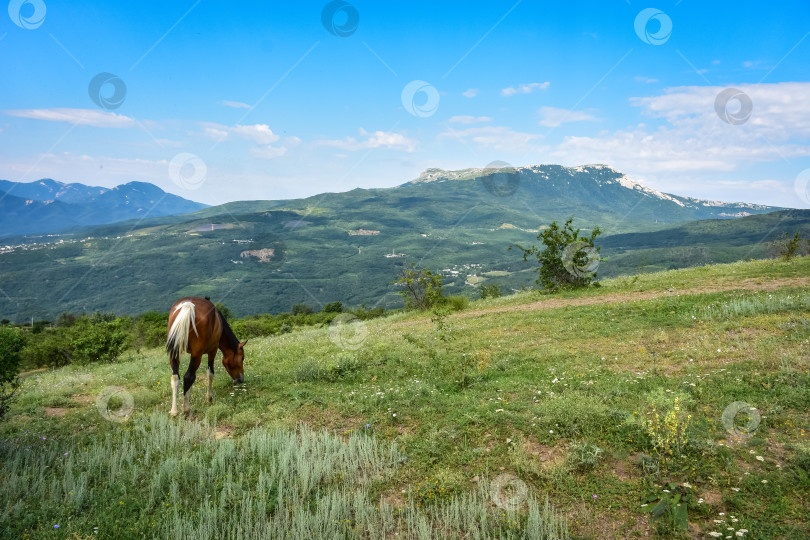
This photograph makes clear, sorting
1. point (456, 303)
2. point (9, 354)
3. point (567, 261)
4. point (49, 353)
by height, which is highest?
point (567, 261)

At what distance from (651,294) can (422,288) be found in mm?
16969

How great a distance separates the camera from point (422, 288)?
112 feet

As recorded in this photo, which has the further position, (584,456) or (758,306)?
(758,306)

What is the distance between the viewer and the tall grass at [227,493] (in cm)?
641

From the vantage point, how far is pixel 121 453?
8914mm

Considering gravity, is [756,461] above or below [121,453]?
above

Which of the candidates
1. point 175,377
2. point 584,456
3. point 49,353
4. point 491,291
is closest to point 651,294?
point 584,456

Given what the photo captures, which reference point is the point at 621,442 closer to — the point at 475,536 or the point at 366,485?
the point at 475,536

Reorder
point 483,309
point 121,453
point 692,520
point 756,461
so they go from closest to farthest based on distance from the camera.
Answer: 1. point 692,520
2. point 756,461
3. point 121,453
4. point 483,309

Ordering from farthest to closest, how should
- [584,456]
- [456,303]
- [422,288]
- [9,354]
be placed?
[422,288]
[456,303]
[9,354]
[584,456]

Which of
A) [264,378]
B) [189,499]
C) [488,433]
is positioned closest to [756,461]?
[488,433]

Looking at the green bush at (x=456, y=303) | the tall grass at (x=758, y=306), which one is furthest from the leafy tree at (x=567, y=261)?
the tall grass at (x=758, y=306)

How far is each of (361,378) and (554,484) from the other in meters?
8.01

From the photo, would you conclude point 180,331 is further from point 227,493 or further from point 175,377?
point 227,493
